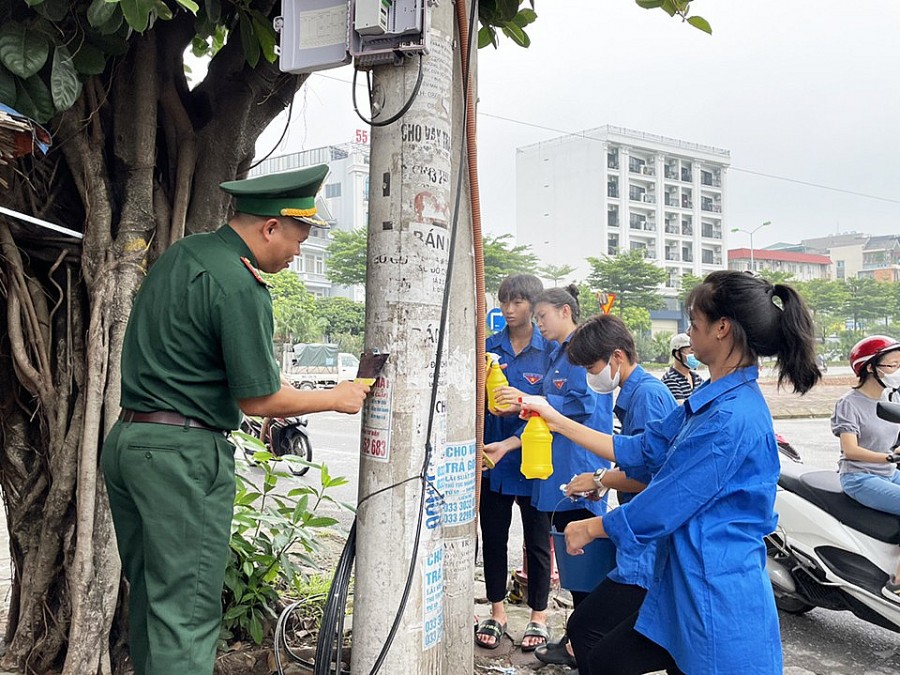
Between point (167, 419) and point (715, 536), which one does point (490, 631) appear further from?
point (167, 419)

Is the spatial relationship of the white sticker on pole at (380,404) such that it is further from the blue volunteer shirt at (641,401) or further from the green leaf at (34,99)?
the green leaf at (34,99)

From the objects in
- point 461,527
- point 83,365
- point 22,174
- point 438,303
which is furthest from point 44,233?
point 461,527

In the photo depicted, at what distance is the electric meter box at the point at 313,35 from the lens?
2.18m

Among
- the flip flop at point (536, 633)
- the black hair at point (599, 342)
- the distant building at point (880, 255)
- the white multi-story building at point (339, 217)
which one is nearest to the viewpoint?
the black hair at point (599, 342)

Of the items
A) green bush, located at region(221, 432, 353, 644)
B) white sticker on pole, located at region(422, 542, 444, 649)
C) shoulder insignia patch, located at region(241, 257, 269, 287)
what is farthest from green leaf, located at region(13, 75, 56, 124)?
white sticker on pole, located at region(422, 542, 444, 649)

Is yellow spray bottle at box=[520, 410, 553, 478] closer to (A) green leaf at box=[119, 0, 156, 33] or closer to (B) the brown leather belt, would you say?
(B) the brown leather belt

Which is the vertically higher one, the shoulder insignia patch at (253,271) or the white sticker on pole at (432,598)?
the shoulder insignia patch at (253,271)

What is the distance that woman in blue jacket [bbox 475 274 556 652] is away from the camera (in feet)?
11.9

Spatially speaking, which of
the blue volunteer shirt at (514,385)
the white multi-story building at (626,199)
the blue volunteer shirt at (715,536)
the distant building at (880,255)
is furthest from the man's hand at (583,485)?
the distant building at (880,255)

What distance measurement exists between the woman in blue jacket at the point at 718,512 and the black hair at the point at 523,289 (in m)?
1.88

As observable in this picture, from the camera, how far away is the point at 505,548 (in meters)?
3.73

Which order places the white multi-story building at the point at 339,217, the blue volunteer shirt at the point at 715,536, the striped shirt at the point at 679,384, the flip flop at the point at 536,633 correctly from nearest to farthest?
the blue volunteer shirt at the point at 715,536, the flip flop at the point at 536,633, the striped shirt at the point at 679,384, the white multi-story building at the point at 339,217

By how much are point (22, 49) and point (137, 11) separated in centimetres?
63

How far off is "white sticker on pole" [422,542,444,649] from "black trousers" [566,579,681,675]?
475 millimetres
